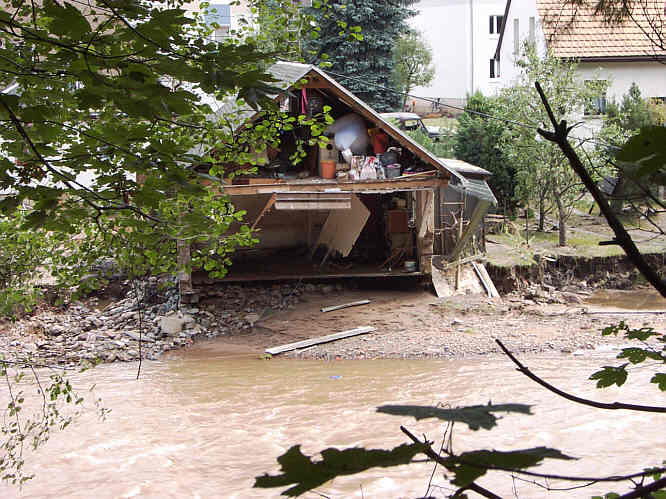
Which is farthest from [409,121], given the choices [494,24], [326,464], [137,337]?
[326,464]

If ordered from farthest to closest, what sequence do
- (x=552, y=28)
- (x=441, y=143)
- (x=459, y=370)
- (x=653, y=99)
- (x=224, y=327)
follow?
(x=441, y=143), (x=653, y=99), (x=224, y=327), (x=459, y=370), (x=552, y=28)

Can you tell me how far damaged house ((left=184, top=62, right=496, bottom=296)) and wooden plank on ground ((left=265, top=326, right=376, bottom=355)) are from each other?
217cm

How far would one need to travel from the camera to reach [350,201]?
13.7 meters

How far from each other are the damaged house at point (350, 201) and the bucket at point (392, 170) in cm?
2

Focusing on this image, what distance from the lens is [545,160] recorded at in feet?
59.1

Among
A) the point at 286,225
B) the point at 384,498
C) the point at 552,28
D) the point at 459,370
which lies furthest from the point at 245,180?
the point at 552,28

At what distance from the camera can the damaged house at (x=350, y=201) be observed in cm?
1330

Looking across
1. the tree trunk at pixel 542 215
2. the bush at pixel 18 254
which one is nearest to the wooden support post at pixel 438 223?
the tree trunk at pixel 542 215

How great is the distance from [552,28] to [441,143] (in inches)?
800

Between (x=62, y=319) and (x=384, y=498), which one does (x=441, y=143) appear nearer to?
(x=62, y=319)

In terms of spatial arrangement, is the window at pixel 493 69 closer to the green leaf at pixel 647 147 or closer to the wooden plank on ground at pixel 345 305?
the wooden plank on ground at pixel 345 305

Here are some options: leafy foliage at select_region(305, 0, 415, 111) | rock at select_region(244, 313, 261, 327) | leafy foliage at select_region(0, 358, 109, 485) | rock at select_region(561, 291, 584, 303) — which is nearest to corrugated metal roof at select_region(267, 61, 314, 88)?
rock at select_region(244, 313, 261, 327)

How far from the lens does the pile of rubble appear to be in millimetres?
11812

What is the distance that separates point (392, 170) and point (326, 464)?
502 inches
